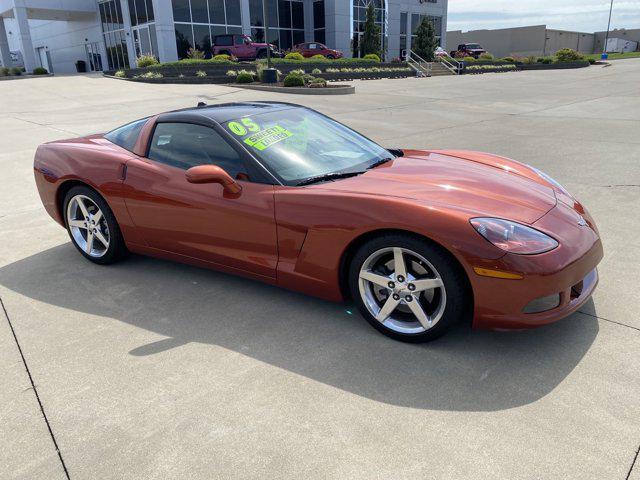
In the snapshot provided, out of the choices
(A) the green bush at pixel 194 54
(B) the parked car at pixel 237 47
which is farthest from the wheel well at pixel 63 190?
(B) the parked car at pixel 237 47

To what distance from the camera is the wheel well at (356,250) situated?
267 centimetres

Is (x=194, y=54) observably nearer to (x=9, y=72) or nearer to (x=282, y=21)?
(x=282, y=21)

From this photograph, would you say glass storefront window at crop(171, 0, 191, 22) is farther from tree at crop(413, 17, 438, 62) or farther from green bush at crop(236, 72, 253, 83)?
tree at crop(413, 17, 438, 62)

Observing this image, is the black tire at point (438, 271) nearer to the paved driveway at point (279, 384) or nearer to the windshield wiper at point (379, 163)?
the paved driveway at point (279, 384)

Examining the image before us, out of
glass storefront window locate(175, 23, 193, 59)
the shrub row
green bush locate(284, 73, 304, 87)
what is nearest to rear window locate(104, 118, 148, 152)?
green bush locate(284, 73, 304, 87)

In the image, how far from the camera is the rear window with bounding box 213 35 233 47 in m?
29.6

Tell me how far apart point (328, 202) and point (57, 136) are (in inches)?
388

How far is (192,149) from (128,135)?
0.87 metres

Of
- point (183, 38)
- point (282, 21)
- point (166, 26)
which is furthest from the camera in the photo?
point (282, 21)

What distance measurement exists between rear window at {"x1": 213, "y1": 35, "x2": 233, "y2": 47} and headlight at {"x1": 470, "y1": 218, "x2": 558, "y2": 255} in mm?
29909

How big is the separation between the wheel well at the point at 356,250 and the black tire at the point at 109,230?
2.10 meters

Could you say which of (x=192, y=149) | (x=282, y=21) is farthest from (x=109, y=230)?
(x=282, y=21)

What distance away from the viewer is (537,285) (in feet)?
8.32

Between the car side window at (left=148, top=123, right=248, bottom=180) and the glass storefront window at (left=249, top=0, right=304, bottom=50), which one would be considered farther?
the glass storefront window at (left=249, top=0, right=304, bottom=50)
